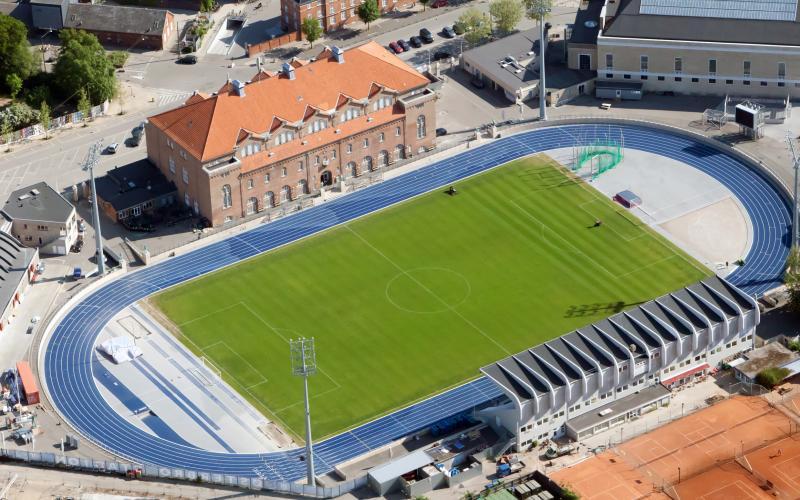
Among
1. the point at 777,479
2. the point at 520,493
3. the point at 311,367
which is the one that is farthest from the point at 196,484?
the point at 777,479

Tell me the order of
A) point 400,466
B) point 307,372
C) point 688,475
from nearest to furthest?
point 307,372 → point 688,475 → point 400,466

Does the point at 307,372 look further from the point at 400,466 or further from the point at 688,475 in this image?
the point at 688,475

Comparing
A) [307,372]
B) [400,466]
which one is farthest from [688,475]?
[307,372]

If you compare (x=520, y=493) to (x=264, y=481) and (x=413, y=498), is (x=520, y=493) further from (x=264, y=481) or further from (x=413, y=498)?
(x=264, y=481)

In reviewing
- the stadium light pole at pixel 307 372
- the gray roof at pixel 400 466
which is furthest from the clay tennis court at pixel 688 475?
the stadium light pole at pixel 307 372

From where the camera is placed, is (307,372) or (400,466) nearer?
(307,372)

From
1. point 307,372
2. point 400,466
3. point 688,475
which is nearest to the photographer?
point 307,372

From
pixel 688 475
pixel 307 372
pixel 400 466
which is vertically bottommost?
pixel 688 475

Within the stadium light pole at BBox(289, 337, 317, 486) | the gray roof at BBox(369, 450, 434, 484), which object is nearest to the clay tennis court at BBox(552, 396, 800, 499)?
the gray roof at BBox(369, 450, 434, 484)

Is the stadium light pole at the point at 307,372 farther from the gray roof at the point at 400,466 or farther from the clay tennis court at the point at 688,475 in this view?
the clay tennis court at the point at 688,475

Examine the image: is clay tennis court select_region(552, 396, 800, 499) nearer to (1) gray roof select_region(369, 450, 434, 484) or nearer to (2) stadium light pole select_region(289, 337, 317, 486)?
(1) gray roof select_region(369, 450, 434, 484)
